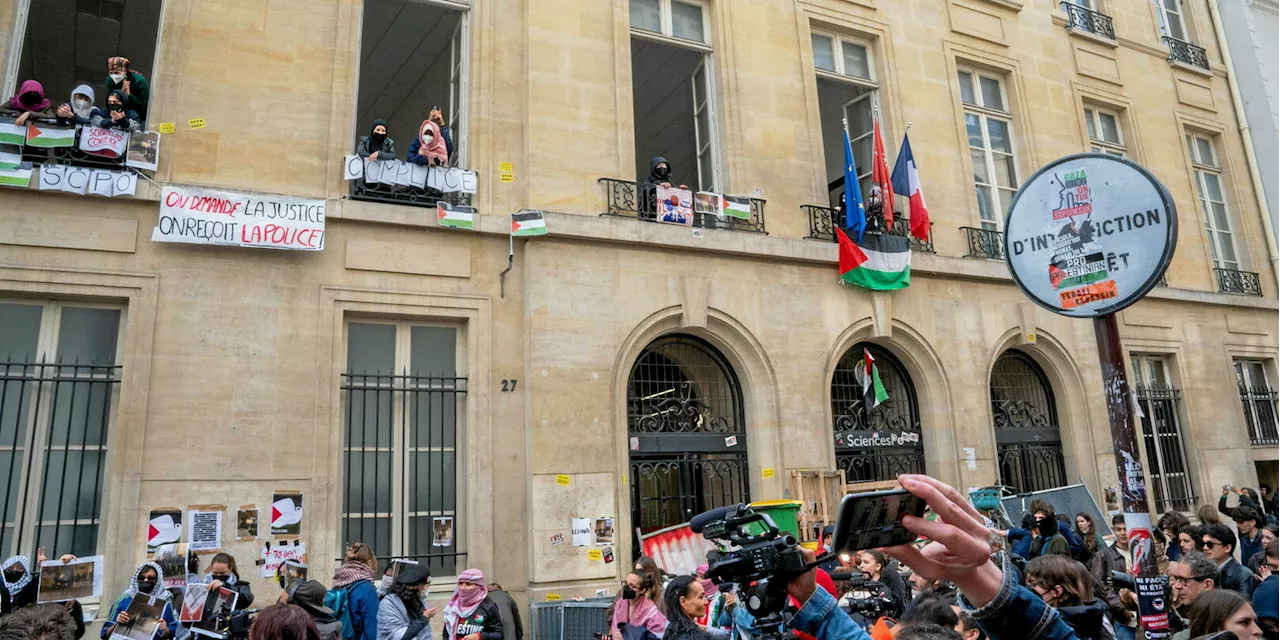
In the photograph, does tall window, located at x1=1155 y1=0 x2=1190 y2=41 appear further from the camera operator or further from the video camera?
the camera operator

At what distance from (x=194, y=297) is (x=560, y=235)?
4.05 metres

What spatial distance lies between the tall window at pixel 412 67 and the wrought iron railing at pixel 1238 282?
1435cm

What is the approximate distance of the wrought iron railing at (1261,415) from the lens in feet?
50.7

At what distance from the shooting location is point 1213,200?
16891 mm

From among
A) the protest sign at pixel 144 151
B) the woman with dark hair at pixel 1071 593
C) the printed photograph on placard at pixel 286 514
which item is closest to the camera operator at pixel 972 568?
the woman with dark hair at pixel 1071 593

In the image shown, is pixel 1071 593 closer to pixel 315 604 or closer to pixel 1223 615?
pixel 1223 615

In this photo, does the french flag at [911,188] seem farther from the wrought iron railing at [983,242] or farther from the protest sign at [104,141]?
the protest sign at [104,141]

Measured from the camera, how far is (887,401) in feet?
41.1

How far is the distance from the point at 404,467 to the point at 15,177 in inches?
189

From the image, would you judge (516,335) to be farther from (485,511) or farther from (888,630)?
(888,630)

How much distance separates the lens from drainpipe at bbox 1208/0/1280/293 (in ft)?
54.6

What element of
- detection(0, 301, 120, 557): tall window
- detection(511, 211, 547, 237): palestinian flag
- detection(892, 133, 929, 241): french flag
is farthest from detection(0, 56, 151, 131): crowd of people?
detection(892, 133, 929, 241): french flag

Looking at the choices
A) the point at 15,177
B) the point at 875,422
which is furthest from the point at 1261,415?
the point at 15,177

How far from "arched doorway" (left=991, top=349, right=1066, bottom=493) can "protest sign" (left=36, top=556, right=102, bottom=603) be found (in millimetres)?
11562
